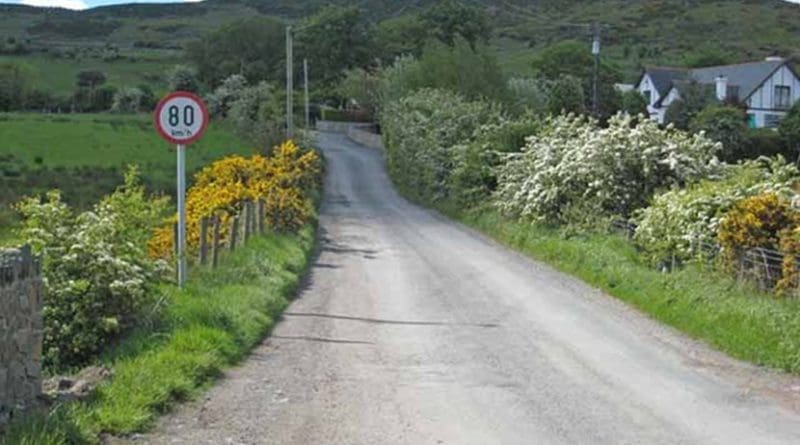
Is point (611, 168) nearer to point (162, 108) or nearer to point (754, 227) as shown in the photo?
point (754, 227)

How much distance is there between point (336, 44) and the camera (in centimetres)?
11206

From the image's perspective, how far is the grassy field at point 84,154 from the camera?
48312 mm

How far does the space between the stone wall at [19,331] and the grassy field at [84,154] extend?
25330 mm

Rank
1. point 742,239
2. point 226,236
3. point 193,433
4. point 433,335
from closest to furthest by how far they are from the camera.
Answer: point 193,433 → point 433,335 → point 742,239 → point 226,236

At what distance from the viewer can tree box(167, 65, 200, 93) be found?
112 m

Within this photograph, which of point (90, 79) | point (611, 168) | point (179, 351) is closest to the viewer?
point (179, 351)

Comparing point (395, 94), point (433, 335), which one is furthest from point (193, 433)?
point (395, 94)

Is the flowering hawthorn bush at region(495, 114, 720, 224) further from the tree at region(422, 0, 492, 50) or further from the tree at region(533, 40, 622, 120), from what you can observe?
the tree at region(422, 0, 492, 50)

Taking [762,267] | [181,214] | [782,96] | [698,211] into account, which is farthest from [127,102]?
[762,267]

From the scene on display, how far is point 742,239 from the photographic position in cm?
1628

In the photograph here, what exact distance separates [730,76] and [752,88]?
12.9 ft

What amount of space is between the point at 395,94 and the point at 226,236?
138 ft

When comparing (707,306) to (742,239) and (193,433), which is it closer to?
(742,239)

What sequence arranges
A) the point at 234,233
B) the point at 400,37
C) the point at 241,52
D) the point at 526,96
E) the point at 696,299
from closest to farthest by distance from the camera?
the point at 696,299 → the point at 234,233 → the point at 526,96 → the point at 400,37 → the point at 241,52
